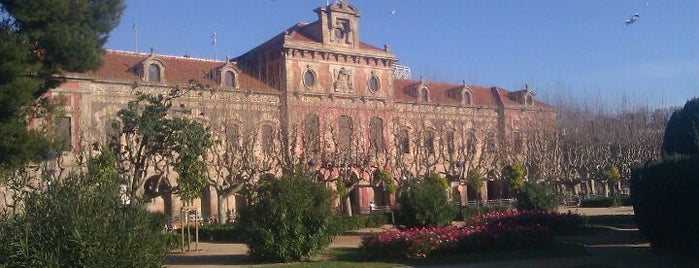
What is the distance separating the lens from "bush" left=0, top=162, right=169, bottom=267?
11.4 m

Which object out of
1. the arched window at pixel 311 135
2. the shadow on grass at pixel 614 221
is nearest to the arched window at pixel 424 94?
the arched window at pixel 311 135

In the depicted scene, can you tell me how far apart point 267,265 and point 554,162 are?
32516mm

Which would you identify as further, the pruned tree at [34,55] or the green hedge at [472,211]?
the green hedge at [472,211]

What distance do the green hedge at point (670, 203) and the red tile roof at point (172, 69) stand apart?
27.2 metres

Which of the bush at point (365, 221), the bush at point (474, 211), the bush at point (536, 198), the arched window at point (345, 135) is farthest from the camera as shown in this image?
the arched window at point (345, 135)

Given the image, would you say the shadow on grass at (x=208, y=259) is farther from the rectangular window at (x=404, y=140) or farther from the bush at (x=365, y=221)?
the rectangular window at (x=404, y=140)

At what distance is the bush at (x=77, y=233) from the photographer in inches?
449

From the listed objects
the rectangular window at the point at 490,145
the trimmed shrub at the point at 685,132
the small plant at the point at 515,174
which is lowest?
the small plant at the point at 515,174

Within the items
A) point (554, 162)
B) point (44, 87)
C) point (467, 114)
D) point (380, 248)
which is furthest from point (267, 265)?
point (467, 114)

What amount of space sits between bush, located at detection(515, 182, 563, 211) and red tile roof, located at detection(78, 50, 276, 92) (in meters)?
17.9

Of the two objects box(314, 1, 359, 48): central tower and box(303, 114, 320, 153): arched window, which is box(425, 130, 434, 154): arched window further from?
box(314, 1, 359, 48): central tower

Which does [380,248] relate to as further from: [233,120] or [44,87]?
[233,120]

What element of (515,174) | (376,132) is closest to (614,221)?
(515,174)

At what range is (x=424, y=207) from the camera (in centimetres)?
2644
